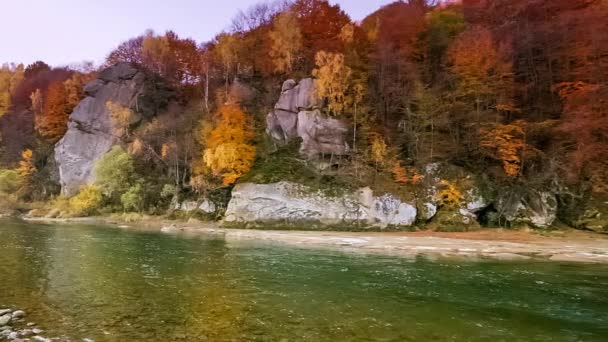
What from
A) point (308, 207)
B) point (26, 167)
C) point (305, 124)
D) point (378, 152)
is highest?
point (305, 124)

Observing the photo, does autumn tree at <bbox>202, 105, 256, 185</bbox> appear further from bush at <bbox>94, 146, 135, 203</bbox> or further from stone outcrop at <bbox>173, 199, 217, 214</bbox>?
bush at <bbox>94, 146, 135, 203</bbox>

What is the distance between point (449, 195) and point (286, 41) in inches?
1313

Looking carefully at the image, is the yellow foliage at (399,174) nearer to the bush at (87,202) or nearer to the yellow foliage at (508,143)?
the yellow foliage at (508,143)

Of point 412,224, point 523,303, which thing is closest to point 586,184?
point 412,224

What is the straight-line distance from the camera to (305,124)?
49.6 meters

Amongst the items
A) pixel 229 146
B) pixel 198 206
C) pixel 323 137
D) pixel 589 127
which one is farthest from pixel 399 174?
pixel 198 206

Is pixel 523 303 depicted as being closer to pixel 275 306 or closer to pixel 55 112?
pixel 275 306

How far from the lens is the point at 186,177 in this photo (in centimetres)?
5597

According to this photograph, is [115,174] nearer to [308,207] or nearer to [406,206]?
[308,207]

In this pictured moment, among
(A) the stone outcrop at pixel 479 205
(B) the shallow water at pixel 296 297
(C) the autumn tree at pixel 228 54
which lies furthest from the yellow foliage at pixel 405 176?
(C) the autumn tree at pixel 228 54

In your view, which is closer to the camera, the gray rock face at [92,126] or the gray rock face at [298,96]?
the gray rock face at [298,96]

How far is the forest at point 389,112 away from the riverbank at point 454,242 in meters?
5.94

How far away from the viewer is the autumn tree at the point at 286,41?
196ft

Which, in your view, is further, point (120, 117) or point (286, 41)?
point (120, 117)
